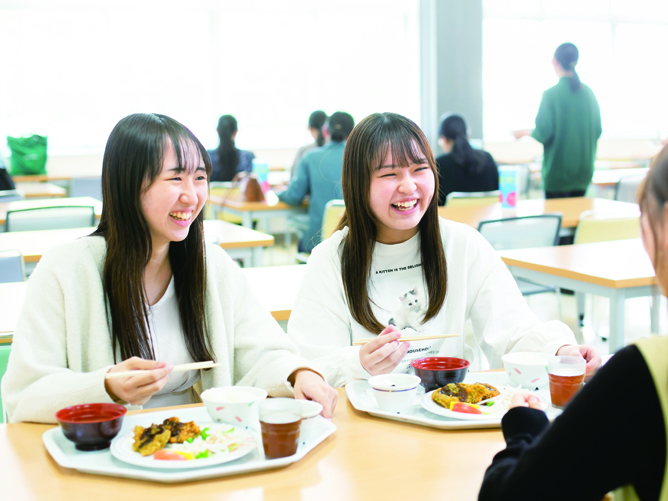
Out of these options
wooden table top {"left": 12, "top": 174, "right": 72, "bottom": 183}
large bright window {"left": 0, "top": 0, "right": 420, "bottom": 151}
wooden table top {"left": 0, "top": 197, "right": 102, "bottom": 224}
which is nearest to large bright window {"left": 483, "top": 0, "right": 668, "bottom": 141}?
large bright window {"left": 0, "top": 0, "right": 420, "bottom": 151}

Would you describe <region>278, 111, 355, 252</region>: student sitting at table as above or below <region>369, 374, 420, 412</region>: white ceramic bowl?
above

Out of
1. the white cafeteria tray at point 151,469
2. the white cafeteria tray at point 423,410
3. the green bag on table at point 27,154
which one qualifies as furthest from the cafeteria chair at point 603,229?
the green bag on table at point 27,154

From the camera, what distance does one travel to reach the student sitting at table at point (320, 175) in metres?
4.45

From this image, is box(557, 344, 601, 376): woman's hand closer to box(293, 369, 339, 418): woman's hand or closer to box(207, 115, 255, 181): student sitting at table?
box(293, 369, 339, 418): woman's hand

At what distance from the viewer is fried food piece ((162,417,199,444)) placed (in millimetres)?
1077

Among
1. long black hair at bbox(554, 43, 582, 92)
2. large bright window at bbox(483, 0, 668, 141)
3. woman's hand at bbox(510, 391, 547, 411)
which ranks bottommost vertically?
woman's hand at bbox(510, 391, 547, 411)

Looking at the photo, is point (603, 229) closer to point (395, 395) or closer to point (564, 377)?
point (564, 377)

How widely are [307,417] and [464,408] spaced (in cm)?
28

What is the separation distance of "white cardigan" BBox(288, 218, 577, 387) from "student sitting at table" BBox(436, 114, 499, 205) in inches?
98.5

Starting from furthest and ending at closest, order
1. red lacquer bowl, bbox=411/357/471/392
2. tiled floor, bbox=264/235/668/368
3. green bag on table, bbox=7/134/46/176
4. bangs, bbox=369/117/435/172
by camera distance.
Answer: green bag on table, bbox=7/134/46/176
tiled floor, bbox=264/235/668/368
bangs, bbox=369/117/435/172
red lacquer bowl, bbox=411/357/471/392

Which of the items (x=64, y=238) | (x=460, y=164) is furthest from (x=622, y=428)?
(x=460, y=164)

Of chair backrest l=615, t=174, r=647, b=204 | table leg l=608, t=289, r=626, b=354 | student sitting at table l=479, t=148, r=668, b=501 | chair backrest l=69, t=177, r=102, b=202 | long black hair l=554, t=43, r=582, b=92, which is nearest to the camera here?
student sitting at table l=479, t=148, r=668, b=501

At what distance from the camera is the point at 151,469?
39.8 inches

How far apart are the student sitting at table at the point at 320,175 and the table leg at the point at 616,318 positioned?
93.4 inches
